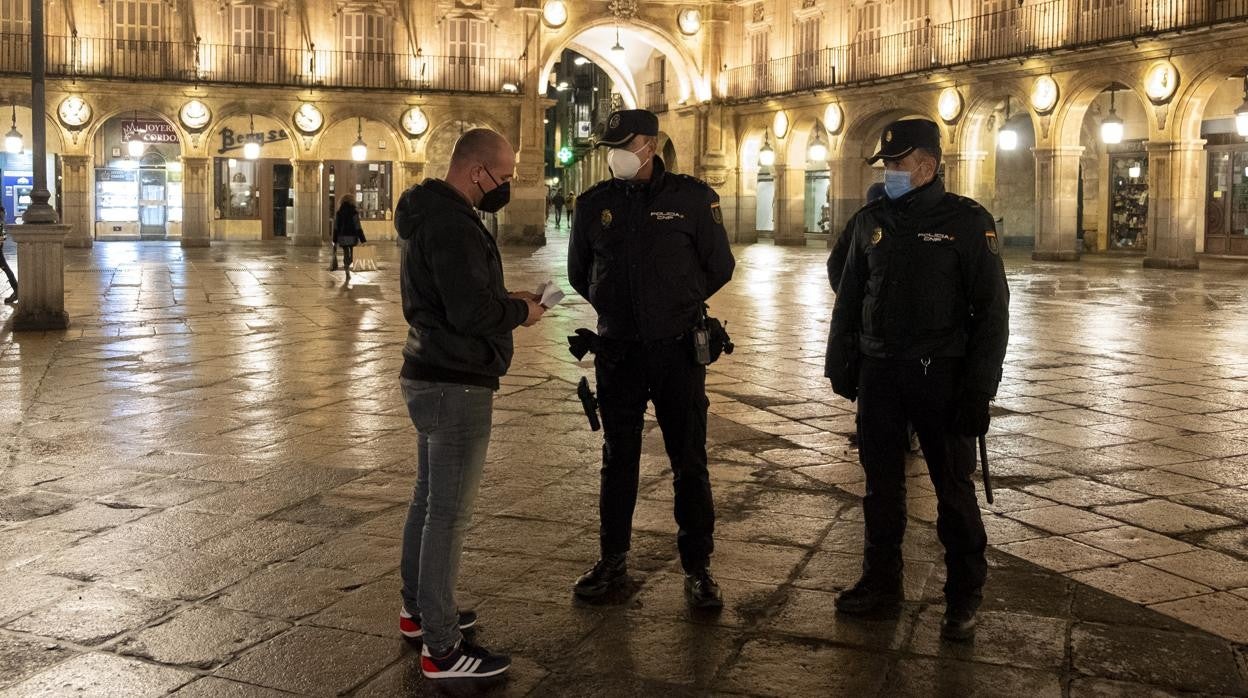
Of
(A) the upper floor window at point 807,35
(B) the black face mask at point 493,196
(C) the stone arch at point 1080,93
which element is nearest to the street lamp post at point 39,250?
(B) the black face mask at point 493,196

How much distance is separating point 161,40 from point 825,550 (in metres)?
34.8

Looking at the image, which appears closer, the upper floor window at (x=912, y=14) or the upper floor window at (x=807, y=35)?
the upper floor window at (x=912, y=14)

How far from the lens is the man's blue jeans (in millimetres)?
3793

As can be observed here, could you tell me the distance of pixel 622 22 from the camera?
38562mm

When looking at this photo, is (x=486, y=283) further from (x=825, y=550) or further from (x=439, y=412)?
(x=825, y=550)

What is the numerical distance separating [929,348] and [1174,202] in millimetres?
24342

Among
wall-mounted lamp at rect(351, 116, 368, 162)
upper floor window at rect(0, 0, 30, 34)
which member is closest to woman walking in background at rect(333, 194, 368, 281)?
wall-mounted lamp at rect(351, 116, 368, 162)

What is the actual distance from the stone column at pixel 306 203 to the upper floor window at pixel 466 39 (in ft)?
16.9

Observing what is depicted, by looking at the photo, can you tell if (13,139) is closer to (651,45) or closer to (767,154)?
(651,45)

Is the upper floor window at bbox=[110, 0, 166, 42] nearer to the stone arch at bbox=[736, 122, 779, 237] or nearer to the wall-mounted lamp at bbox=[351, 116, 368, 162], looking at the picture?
the wall-mounted lamp at bbox=[351, 116, 368, 162]

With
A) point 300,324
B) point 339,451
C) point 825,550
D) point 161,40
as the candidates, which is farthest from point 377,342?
point 161,40

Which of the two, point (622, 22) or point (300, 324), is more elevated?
point (622, 22)

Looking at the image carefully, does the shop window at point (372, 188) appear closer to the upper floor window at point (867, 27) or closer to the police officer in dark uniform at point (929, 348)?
the upper floor window at point (867, 27)

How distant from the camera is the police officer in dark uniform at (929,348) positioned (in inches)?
166
